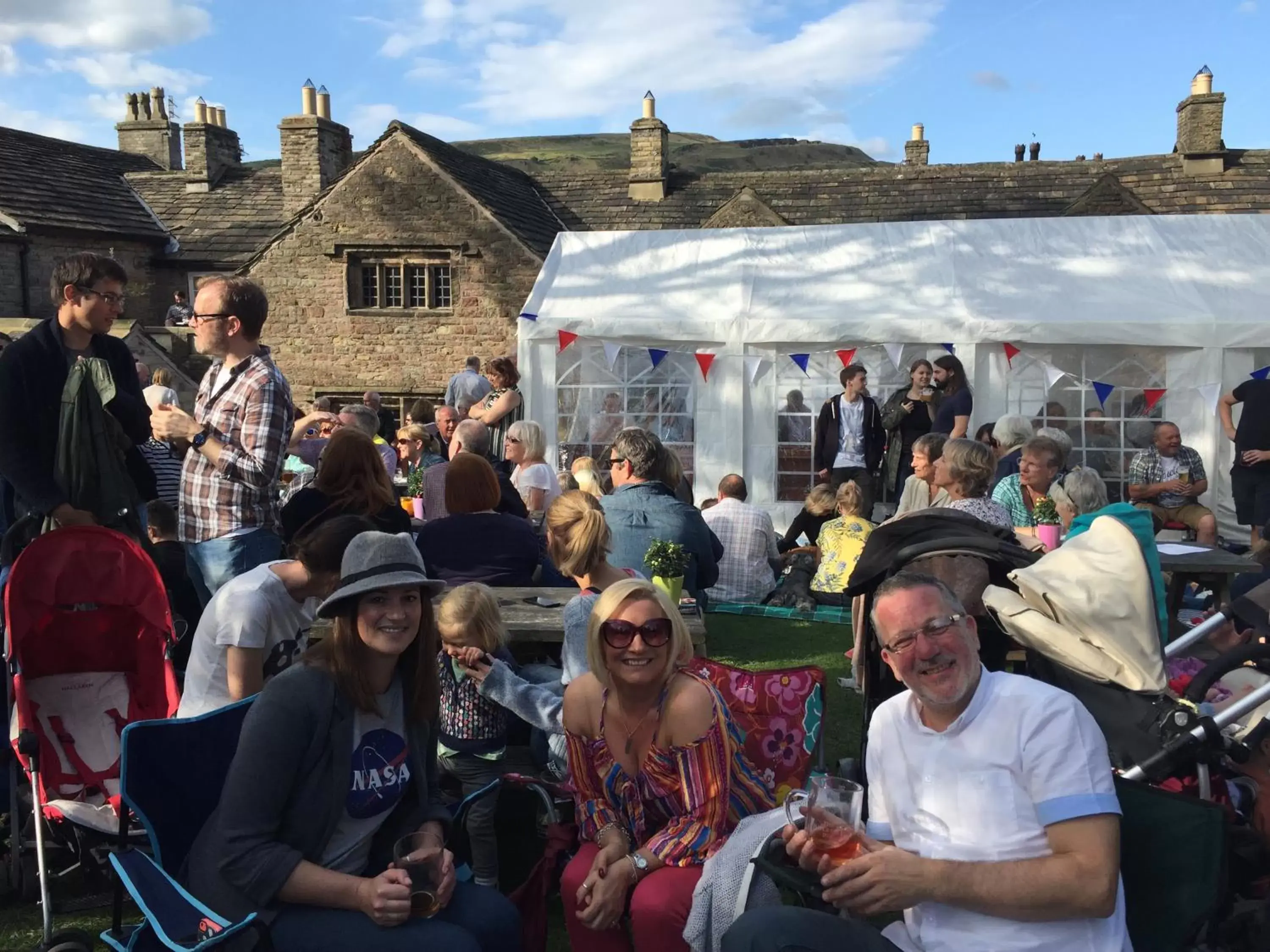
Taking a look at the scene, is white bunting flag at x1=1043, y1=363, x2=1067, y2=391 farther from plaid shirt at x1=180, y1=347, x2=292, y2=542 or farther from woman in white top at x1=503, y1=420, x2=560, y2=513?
plaid shirt at x1=180, y1=347, x2=292, y2=542

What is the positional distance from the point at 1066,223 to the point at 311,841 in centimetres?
1073

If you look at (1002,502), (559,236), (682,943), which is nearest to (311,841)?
(682,943)

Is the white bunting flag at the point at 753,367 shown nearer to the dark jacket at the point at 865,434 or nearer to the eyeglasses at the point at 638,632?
the dark jacket at the point at 865,434

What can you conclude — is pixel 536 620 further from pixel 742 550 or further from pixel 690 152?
pixel 690 152

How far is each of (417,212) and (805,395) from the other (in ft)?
37.1

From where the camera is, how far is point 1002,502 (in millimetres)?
6719

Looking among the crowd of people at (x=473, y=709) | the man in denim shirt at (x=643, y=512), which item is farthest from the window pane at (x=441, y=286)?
the crowd of people at (x=473, y=709)

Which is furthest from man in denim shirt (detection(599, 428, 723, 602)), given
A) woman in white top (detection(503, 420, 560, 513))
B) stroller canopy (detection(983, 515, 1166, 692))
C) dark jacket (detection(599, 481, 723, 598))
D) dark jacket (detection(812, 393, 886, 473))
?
dark jacket (detection(812, 393, 886, 473))

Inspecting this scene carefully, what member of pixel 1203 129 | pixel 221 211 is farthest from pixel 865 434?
pixel 221 211

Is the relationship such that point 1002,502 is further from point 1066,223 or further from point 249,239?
point 249,239

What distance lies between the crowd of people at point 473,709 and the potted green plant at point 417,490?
→ 7.69ft

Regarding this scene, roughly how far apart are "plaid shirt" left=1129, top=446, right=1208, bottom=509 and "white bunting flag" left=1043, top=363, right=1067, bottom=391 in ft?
3.45

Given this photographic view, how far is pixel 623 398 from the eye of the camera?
11086 millimetres

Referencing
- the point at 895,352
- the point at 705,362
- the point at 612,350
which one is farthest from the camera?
the point at 612,350
